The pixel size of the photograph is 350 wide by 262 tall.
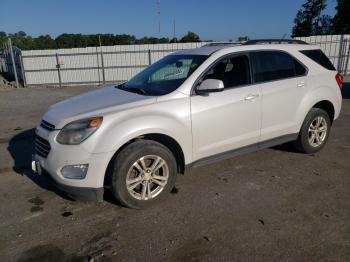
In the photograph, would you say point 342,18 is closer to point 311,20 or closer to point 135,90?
point 311,20

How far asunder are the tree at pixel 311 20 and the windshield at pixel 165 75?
53651 millimetres

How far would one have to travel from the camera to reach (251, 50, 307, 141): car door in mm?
4242

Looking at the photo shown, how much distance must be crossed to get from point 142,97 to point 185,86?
52 centimetres

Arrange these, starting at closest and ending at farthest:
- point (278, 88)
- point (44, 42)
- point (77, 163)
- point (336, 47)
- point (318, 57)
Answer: point (77, 163), point (278, 88), point (318, 57), point (336, 47), point (44, 42)

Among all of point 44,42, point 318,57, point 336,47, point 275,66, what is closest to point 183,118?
point 275,66

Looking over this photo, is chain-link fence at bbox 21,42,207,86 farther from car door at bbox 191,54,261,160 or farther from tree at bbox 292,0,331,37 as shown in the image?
tree at bbox 292,0,331,37

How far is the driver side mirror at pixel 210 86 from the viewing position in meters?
3.61

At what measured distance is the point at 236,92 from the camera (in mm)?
3994

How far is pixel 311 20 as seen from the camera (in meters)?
54.2

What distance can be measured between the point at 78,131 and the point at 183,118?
3.79 ft

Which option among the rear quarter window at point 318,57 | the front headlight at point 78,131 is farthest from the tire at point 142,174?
the rear quarter window at point 318,57

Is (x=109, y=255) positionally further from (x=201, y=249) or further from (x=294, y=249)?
(x=294, y=249)

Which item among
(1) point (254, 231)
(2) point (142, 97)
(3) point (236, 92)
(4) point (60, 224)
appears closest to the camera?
(1) point (254, 231)

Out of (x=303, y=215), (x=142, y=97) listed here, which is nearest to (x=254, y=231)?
(x=303, y=215)
